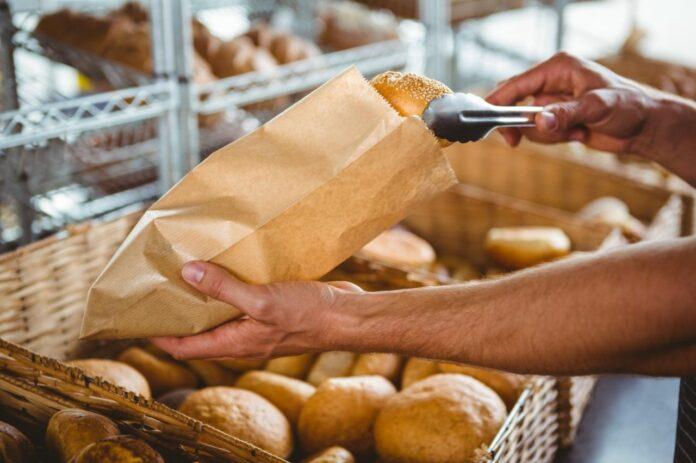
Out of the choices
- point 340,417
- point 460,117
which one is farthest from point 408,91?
point 340,417

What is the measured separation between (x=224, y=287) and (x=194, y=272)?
39 millimetres

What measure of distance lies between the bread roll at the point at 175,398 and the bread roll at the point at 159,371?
0.06 meters

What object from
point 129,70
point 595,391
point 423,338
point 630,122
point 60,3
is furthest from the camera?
point 60,3

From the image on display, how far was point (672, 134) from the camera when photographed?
1.26 m

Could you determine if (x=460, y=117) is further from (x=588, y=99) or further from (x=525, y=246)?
(x=525, y=246)

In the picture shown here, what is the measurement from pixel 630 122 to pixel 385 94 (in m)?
0.55

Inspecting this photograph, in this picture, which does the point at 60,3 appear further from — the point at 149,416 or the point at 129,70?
the point at 149,416

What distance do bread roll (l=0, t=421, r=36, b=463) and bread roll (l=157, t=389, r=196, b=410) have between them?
12.9 inches

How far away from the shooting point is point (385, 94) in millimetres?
913

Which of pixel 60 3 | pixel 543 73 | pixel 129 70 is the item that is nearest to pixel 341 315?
pixel 543 73

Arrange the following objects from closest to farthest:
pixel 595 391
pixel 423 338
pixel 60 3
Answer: pixel 423 338 < pixel 595 391 < pixel 60 3

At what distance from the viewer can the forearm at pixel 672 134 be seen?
1255 millimetres

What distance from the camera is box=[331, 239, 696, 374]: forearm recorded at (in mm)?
726

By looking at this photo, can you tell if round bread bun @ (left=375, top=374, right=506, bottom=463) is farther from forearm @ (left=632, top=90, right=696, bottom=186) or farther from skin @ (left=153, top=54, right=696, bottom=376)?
forearm @ (left=632, top=90, right=696, bottom=186)
